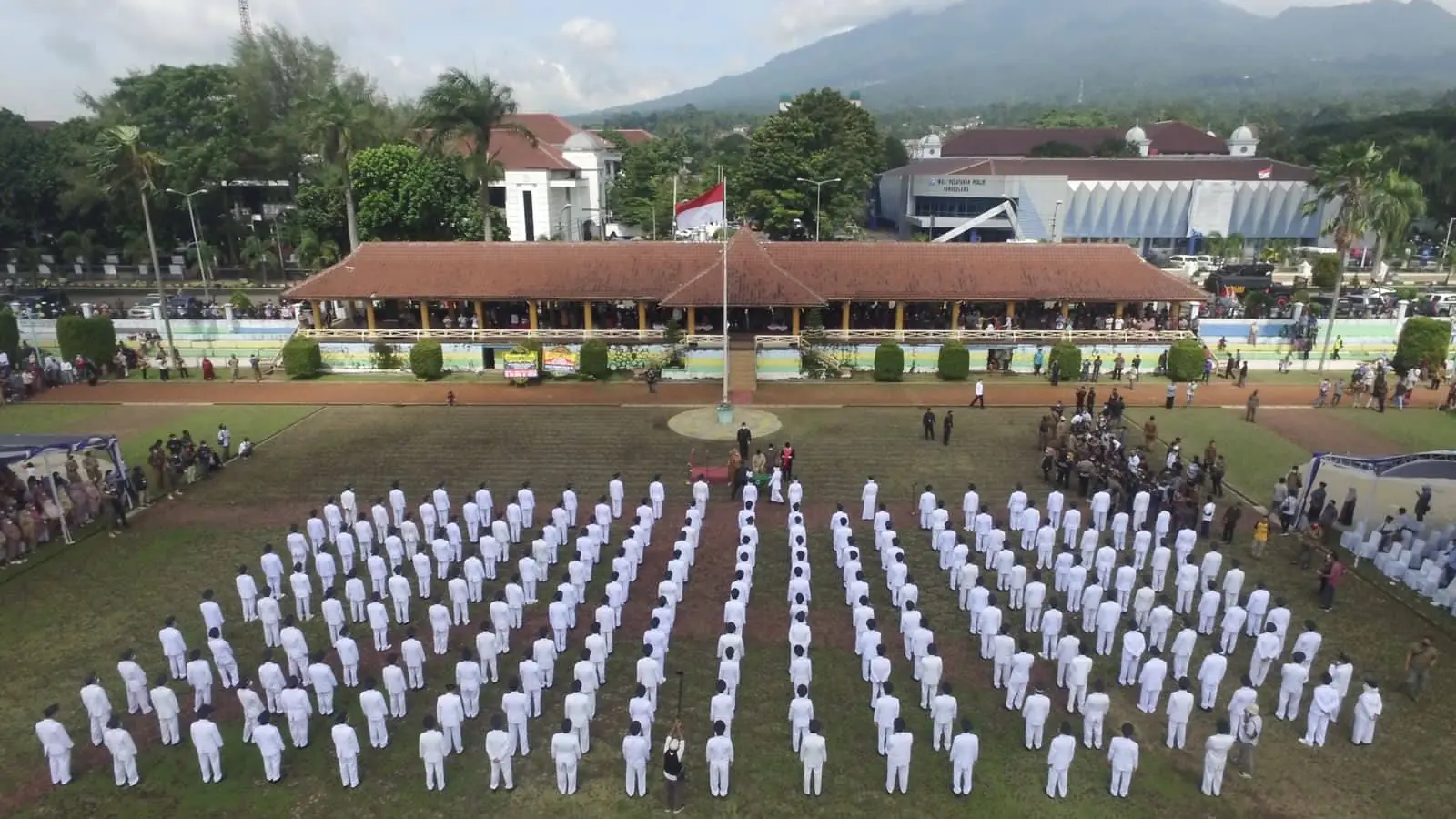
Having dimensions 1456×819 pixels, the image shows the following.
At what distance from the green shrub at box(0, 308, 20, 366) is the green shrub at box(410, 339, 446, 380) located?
48.7 ft

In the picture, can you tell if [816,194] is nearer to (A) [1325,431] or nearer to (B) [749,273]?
(B) [749,273]

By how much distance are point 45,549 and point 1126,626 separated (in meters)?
21.8

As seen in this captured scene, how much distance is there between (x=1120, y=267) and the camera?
35344 millimetres

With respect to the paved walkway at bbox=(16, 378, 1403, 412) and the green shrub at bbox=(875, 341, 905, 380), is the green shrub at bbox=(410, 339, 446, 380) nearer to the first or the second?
the paved walkway at bbox=(16, 378, 1403, 412)

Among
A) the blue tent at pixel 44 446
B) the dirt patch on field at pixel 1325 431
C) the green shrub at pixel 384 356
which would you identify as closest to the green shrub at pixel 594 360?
the green shrub at pixel 384 356

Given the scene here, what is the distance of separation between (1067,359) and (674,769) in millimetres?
25713

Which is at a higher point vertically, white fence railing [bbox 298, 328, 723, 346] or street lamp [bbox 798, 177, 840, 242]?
street lamp [bbox 798, 177, 840, 242]

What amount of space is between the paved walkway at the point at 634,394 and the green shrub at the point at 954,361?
1.51ft

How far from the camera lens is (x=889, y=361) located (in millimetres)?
32438

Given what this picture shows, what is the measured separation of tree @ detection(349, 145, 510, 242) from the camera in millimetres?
45250

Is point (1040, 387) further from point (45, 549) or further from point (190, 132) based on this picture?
point (190, 132)

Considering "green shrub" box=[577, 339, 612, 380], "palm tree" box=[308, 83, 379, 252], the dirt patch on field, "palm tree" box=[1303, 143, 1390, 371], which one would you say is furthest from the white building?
the dirt patch on field

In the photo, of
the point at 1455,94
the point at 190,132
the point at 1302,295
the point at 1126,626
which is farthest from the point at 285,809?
the point at 1455,94

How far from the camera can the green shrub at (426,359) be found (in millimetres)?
32531
